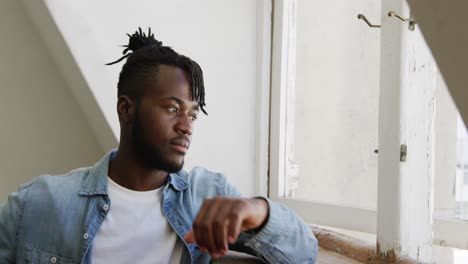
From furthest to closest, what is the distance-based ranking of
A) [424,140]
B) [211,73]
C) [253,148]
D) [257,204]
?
1. [253,148]
2. [211,73]
3. [424,140]
4. [257,204]

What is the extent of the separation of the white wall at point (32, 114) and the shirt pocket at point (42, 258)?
861 mm

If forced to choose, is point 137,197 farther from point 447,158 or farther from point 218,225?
point 447,158

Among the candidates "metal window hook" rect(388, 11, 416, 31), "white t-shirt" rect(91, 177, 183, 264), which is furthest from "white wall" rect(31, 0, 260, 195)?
"metal window hook" rect(388, 11, 416, 31)

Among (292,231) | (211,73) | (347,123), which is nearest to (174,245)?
(292,231)

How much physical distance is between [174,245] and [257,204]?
269 mm

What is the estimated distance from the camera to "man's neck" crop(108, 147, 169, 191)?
106 centimetres

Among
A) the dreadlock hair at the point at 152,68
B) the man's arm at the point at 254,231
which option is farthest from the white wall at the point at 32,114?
the man's arm at the point at 254,231

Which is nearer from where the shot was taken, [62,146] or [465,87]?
[465,87]

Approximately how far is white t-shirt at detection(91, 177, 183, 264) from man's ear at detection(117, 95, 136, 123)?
0.50ft

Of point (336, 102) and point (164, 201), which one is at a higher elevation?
point (336, 102)

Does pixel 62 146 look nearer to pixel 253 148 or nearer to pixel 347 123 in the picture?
pixel 253 148

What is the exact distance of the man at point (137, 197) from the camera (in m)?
0.99

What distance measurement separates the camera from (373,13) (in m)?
1.86

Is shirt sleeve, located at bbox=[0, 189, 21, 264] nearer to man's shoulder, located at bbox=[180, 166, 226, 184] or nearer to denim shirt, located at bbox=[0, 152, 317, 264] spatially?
denim shirt, located at bbox=[0, 152, 317, 264]
